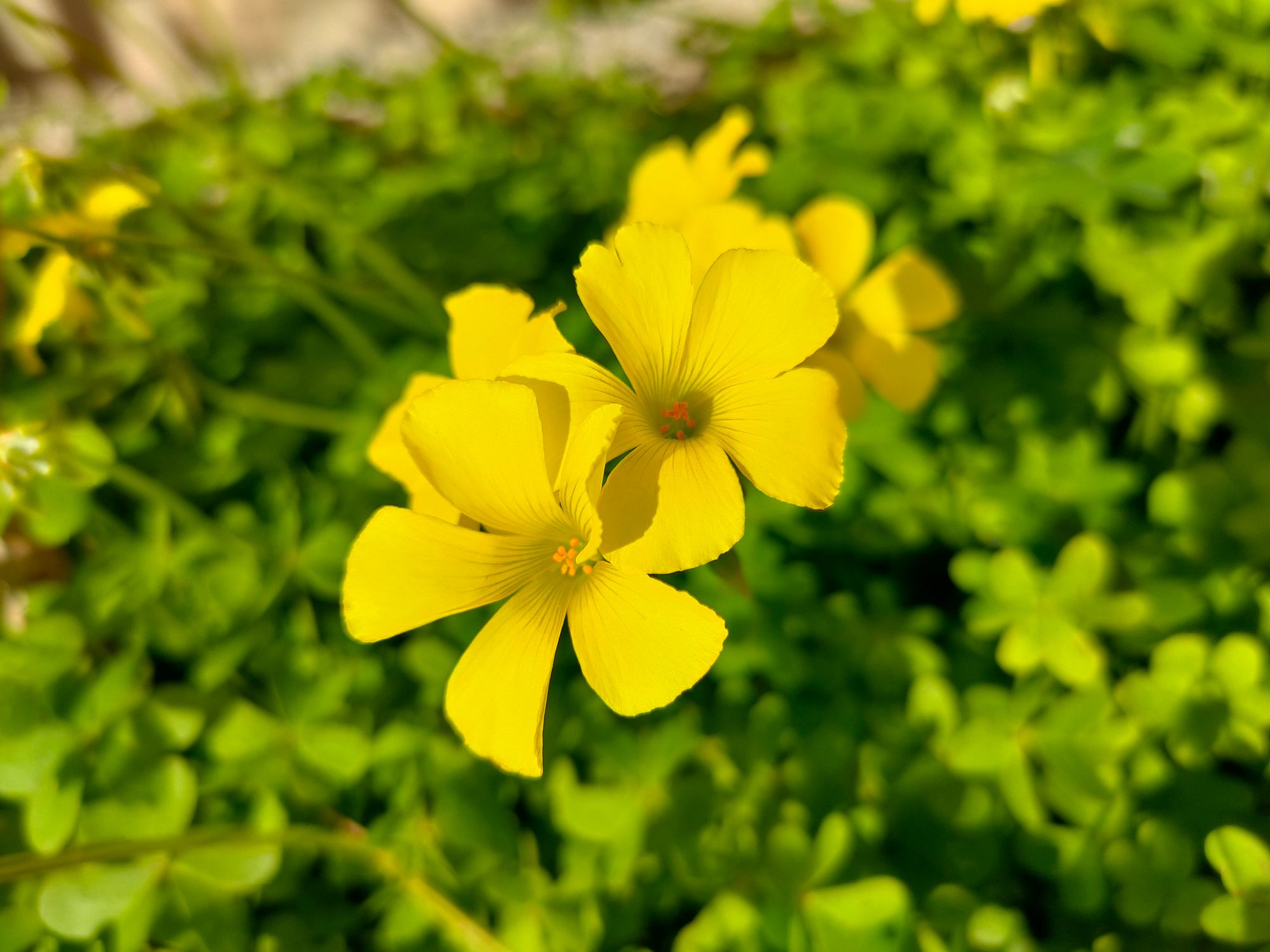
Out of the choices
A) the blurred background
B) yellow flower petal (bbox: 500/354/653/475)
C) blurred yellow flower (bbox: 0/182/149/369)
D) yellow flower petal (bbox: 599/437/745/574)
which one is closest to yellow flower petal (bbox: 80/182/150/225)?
blurred yellow flower (bbox: 0/182/149/369)

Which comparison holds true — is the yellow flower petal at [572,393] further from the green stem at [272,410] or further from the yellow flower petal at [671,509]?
the green stem at [272,410]

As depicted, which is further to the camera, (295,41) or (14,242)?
(295,41)

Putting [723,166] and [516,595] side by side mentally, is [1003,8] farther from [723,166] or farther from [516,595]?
[516,595]

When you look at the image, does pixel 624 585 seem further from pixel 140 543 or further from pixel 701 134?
pixel 701 134

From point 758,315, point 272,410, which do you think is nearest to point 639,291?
point 758,315

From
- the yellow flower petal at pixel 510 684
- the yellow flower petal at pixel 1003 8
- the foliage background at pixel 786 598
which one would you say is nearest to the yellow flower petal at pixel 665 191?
the foliage background at pixel 786 598

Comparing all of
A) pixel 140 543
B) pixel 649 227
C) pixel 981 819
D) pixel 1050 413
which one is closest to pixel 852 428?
pixel 1050 413

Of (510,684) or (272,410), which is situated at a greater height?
(510,684)
